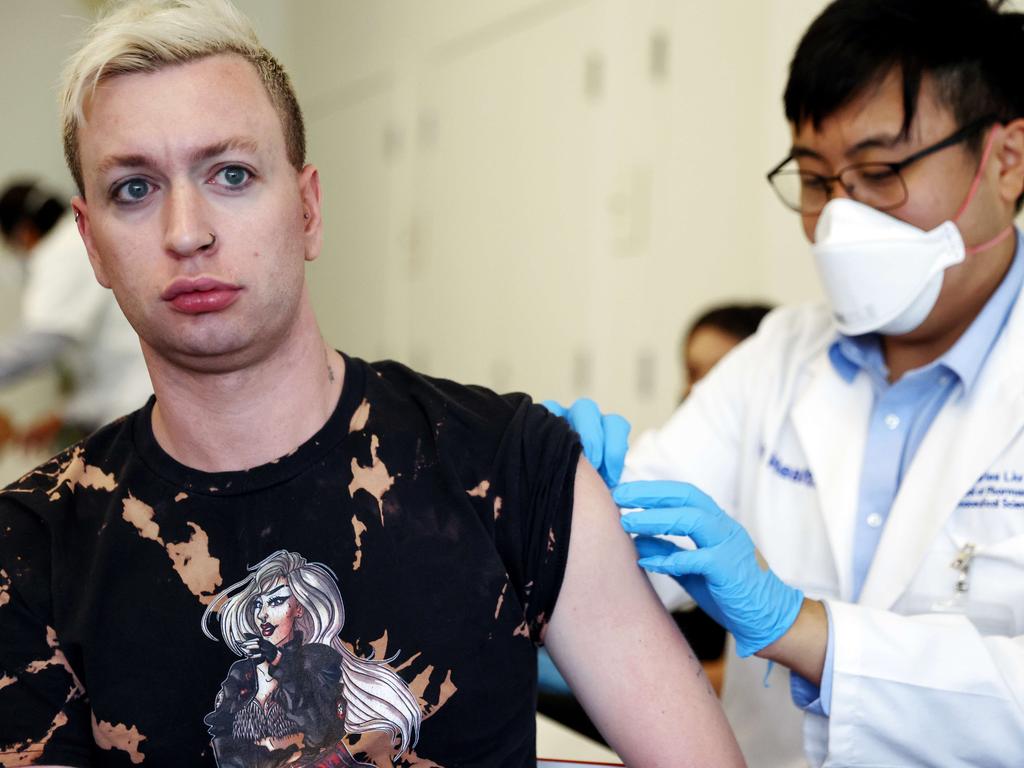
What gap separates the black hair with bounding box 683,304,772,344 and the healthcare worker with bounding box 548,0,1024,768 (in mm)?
810

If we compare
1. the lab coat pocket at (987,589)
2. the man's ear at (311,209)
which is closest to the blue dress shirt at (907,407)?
the lab coat pocket at (987,589)

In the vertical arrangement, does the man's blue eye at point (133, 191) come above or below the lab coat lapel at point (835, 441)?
above

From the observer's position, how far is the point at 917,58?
57.0 inches

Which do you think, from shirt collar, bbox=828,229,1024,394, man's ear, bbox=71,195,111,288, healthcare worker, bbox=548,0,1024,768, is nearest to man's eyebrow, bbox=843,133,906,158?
healthcare worker, bbox=548,0,1024,768

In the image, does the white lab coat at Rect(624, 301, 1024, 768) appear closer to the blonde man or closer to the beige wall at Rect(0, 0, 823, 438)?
the blonde man

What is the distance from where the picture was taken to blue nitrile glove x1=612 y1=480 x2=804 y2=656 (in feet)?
4.05

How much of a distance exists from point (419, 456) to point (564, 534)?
0.18m

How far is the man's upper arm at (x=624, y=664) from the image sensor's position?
1154 millimetres

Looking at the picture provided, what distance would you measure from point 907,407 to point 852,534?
203 millimetres

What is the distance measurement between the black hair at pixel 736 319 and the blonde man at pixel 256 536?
139 cm

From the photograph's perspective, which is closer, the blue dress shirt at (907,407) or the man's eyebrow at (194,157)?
the man's eyebrow at (194,157)

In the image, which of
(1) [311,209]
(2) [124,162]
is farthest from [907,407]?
(2) [124,162]

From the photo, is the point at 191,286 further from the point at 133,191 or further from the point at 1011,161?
the point at 1011,161

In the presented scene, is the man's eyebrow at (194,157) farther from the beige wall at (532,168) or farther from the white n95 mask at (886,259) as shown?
the beige wall at (532,168)
